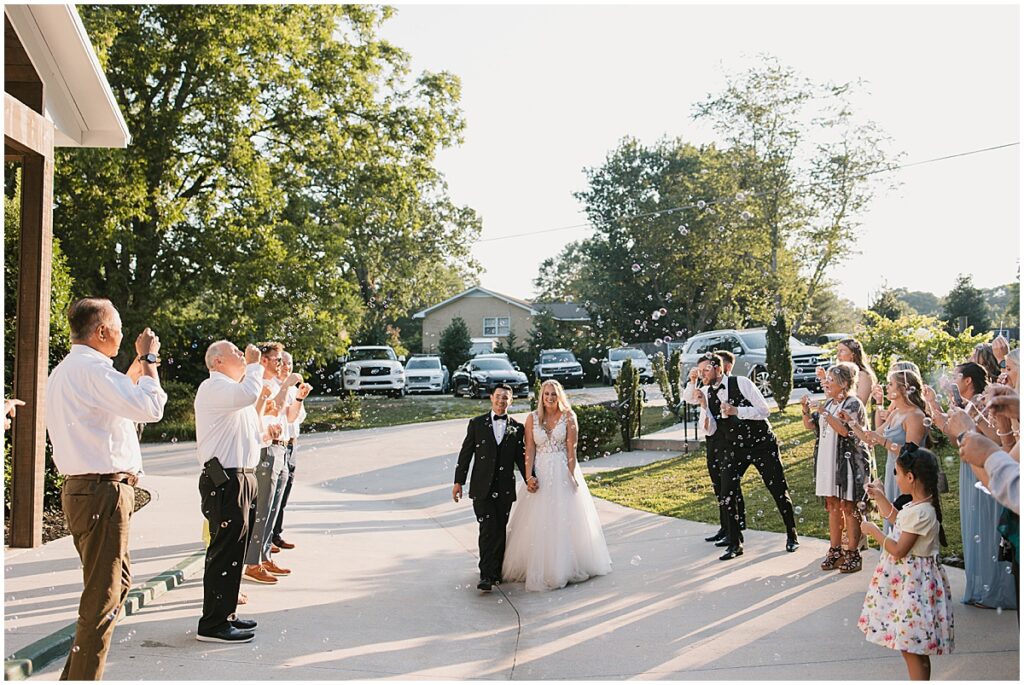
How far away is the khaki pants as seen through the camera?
4.46m

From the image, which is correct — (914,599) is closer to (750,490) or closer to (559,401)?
(559,401)

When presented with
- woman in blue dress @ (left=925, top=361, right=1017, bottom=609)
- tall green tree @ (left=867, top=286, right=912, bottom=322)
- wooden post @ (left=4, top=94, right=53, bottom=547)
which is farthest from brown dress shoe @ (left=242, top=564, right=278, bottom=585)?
tall green tree @ (left=867, top=286, right=912, bottom=322)

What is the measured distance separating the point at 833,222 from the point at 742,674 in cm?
2442

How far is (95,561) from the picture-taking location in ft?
14.7

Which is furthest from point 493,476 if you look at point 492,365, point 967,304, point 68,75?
point 967,304

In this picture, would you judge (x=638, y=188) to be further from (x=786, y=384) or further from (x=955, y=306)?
(x=786, y=384)

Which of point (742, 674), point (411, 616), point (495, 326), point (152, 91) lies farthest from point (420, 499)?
point (495, 326)

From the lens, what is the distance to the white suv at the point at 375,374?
29734mm

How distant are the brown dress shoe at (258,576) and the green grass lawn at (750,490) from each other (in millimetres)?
4614

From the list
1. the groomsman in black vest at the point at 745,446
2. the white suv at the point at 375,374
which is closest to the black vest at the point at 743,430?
the groomsman in black vest at the point at 745,446

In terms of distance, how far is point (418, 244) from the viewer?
30438mm

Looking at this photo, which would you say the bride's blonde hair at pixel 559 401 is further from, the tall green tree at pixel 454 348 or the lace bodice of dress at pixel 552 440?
the tall green tree at pixel 454 348

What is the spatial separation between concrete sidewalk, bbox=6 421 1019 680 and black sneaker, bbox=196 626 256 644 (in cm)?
6

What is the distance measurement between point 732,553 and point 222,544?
4.27 metres
